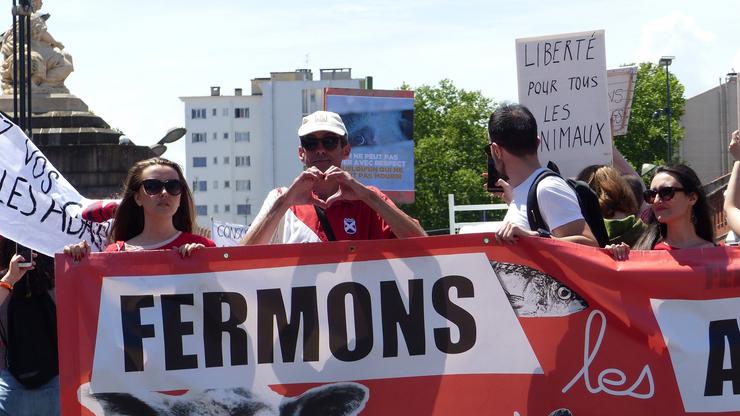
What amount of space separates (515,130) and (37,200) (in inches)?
98.3

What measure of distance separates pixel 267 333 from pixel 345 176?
0.70 m

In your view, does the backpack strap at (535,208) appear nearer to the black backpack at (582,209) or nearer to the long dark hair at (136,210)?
the black backpack at (582,209)

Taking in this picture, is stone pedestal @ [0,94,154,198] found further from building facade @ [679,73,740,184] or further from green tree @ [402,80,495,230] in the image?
building facade @ [679,73,740,184]

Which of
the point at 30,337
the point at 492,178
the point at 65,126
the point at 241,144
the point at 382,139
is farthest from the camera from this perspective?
the point at 241,144

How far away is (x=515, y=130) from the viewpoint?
615 centimetres

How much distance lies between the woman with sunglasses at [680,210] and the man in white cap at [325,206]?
1.02m

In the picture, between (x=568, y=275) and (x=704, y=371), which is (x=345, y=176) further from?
(x=704, y=371)

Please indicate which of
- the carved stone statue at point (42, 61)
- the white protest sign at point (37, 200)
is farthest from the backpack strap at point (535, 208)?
the carved stone statue at point (42, 61)

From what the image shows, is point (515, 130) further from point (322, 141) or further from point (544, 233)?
point (322, 141)

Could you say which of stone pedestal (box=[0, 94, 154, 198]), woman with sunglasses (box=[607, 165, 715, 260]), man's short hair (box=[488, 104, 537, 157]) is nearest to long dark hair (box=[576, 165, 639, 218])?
woman with sunglasses (box=[607, 165, 715, 260])

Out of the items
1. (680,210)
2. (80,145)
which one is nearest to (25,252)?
(680,210)

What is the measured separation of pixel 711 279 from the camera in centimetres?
589

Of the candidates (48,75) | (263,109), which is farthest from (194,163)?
(48,75)

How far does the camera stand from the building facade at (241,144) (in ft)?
445
